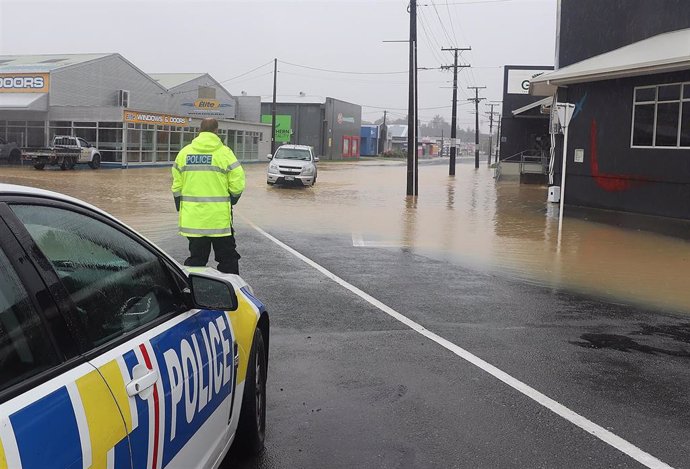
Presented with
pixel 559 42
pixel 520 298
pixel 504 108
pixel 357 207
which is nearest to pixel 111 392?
pixel 520 298

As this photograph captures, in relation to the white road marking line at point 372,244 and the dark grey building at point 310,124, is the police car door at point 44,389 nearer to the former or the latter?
the white road marking line at point 372,244

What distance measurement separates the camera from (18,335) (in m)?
1.91

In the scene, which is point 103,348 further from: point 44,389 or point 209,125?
point 209,125

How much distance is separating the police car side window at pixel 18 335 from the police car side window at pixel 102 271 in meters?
0.22

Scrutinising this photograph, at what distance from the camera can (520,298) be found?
8273 millimetres

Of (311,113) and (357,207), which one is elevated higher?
(311,113)

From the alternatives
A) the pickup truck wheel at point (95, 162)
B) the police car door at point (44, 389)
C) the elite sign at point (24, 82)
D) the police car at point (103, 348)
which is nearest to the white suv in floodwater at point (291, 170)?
the pickup truck wheel at point (95, 162)

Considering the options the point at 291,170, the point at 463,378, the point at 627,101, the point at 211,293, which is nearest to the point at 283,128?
the point at 291,170

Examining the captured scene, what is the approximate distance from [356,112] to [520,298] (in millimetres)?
79852

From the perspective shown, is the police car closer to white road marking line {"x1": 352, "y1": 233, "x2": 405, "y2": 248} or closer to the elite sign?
white road marking line {"x1": 352, "y1": 233, "x2": 405, "y2": 248}

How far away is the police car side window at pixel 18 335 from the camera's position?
186 centimetres

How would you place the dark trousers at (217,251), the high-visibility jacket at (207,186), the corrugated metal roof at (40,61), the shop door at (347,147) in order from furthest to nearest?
the shop door at (347,147), the corrugated metal roof at (40,61), the dark trousers at (217,251), the high-visibility jacket at (207,186)

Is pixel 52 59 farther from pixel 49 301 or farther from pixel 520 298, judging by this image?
pixel 49 301

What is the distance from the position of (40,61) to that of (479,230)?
43903 mm
